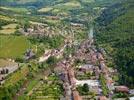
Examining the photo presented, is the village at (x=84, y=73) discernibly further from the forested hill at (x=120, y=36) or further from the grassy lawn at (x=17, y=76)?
the forested hill at (x=120, y=36)

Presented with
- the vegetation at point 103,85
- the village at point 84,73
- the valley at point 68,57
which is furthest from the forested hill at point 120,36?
the vegetation at point 103,85

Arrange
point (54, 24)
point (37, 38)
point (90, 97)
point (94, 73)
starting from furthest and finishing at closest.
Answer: point (54, 24) < point (37, 38) < point (94, 73) < point (90, 97)

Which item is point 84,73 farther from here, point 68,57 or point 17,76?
point 68,57

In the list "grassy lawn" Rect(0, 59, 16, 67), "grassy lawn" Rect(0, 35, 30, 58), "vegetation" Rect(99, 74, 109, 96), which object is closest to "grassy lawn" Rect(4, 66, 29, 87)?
"grassy lawn" Rect(0, 59, 16, 67)

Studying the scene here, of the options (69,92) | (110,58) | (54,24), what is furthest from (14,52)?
(54,24)

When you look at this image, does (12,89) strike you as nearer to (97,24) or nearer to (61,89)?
(61,89)

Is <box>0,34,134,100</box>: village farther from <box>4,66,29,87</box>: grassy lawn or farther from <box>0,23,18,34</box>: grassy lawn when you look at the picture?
<box>0,23,18,34</box>: grassy lawn
